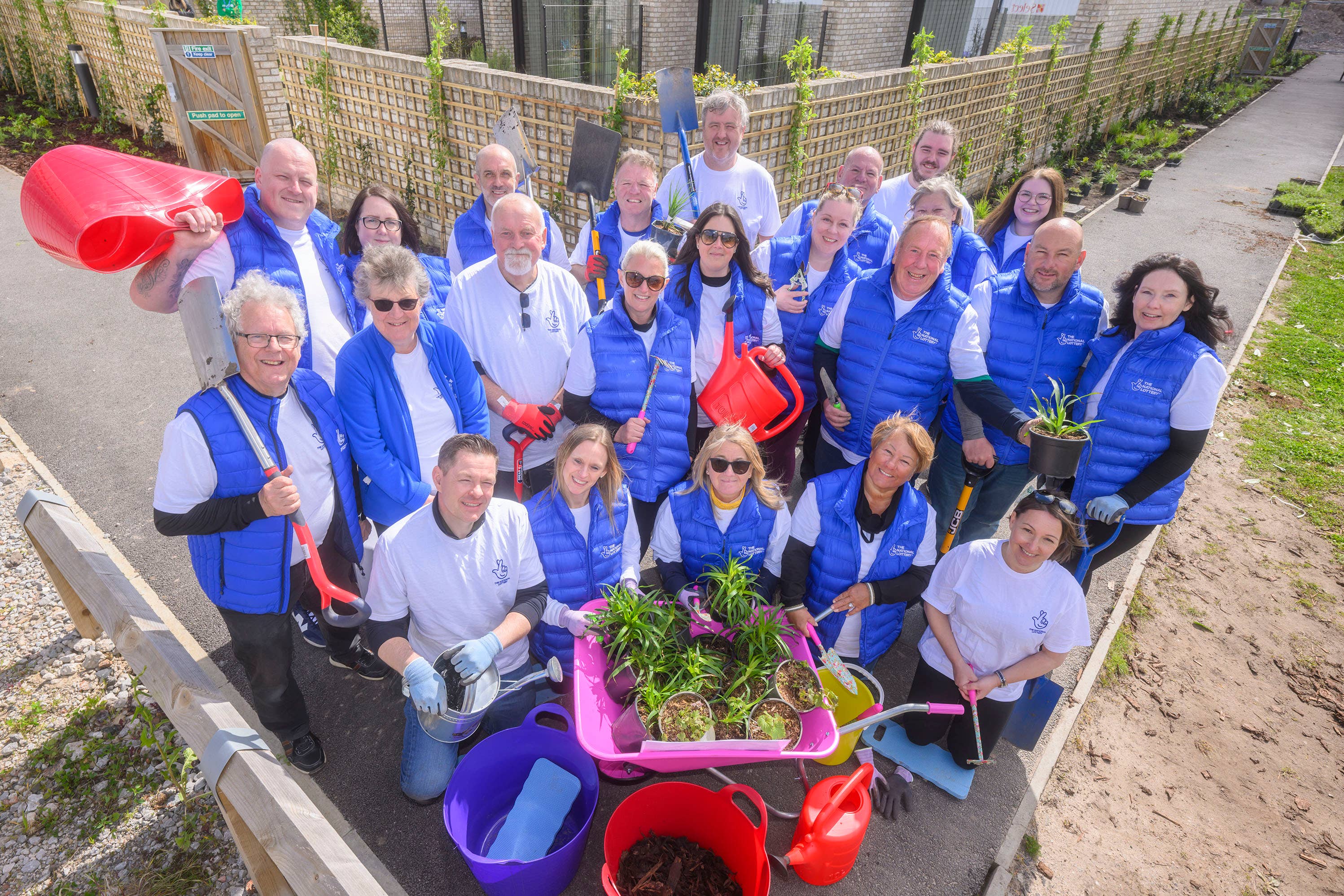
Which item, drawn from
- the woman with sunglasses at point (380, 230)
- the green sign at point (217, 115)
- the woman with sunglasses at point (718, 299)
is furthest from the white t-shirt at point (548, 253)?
the green sign at point (217, 115)

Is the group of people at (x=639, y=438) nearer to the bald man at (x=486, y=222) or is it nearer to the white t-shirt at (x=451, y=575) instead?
the white t-shirt at (x=451, y=575)

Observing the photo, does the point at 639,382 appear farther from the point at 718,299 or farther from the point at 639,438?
the point at 718,299

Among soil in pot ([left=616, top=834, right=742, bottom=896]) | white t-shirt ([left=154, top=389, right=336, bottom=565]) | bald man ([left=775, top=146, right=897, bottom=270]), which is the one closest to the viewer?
soil in pot ([left=616, top=834, right=742, bottom=896])

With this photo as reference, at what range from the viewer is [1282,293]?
32.8 feet

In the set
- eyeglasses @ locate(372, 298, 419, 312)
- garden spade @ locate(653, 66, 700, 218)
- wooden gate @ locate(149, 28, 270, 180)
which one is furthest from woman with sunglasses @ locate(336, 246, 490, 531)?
wooden gate @ locate(149, 28, 270, 180)

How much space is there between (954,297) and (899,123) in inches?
278

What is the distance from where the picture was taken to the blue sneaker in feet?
13.3

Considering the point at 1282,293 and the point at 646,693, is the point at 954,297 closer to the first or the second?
the point at 646,693

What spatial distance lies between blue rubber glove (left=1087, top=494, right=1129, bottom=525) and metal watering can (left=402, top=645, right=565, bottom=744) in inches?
110

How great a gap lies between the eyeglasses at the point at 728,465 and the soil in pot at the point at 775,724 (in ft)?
3.38

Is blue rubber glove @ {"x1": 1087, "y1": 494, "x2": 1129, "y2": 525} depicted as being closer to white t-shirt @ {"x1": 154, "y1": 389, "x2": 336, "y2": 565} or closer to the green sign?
white t-shirt @ {"x1": 154, "y1": 389, "x2": 336, "y2": 565}

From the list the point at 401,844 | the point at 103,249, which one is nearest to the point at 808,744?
the point at 401,844

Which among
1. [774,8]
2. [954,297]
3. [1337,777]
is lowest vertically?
[1337,777]

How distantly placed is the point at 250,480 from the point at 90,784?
6.27ft
